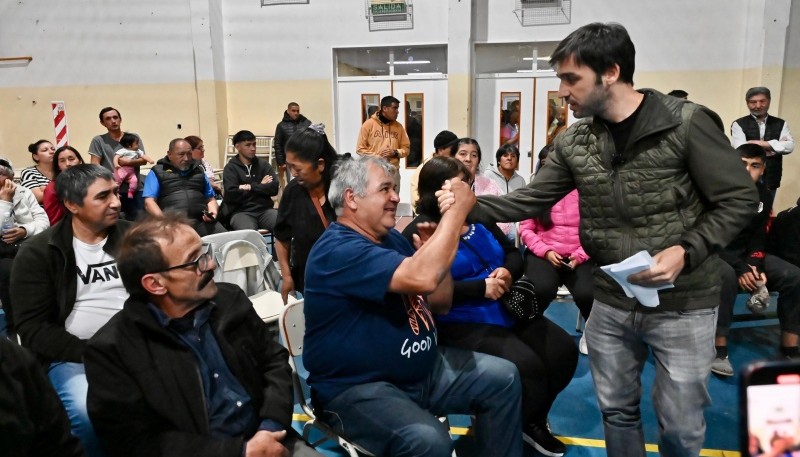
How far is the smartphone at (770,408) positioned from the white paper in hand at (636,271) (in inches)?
34.1

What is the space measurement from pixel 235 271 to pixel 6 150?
8736mm

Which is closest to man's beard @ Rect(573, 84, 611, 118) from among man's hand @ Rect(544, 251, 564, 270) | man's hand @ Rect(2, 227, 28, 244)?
man's hand @ Rect(544, 251, 564, 270)

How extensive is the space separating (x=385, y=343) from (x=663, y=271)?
2.93 ft

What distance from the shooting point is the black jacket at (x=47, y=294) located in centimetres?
225

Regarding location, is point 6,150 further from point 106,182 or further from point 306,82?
point 106,182

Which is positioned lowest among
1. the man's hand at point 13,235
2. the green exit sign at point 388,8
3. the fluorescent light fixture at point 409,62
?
the man's hand at point 13,235

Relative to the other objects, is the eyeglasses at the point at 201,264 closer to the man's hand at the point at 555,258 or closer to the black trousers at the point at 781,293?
the man's hand at the point at 555,258

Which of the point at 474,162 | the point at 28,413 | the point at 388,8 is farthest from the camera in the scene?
the point at 388,8

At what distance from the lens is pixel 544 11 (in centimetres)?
829

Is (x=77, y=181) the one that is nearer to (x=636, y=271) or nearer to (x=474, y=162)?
(x=636, y=271)

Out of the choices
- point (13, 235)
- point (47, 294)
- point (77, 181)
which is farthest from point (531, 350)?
point (13, 235)

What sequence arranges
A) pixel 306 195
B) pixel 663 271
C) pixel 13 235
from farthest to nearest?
pixel 13 235 < pixel 306 195 < pixel 663 271

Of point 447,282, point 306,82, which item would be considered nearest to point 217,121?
point 306,82

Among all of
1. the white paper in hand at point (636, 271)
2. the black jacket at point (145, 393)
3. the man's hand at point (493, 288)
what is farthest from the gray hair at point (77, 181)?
the white paper in hand at point (636, 271)
